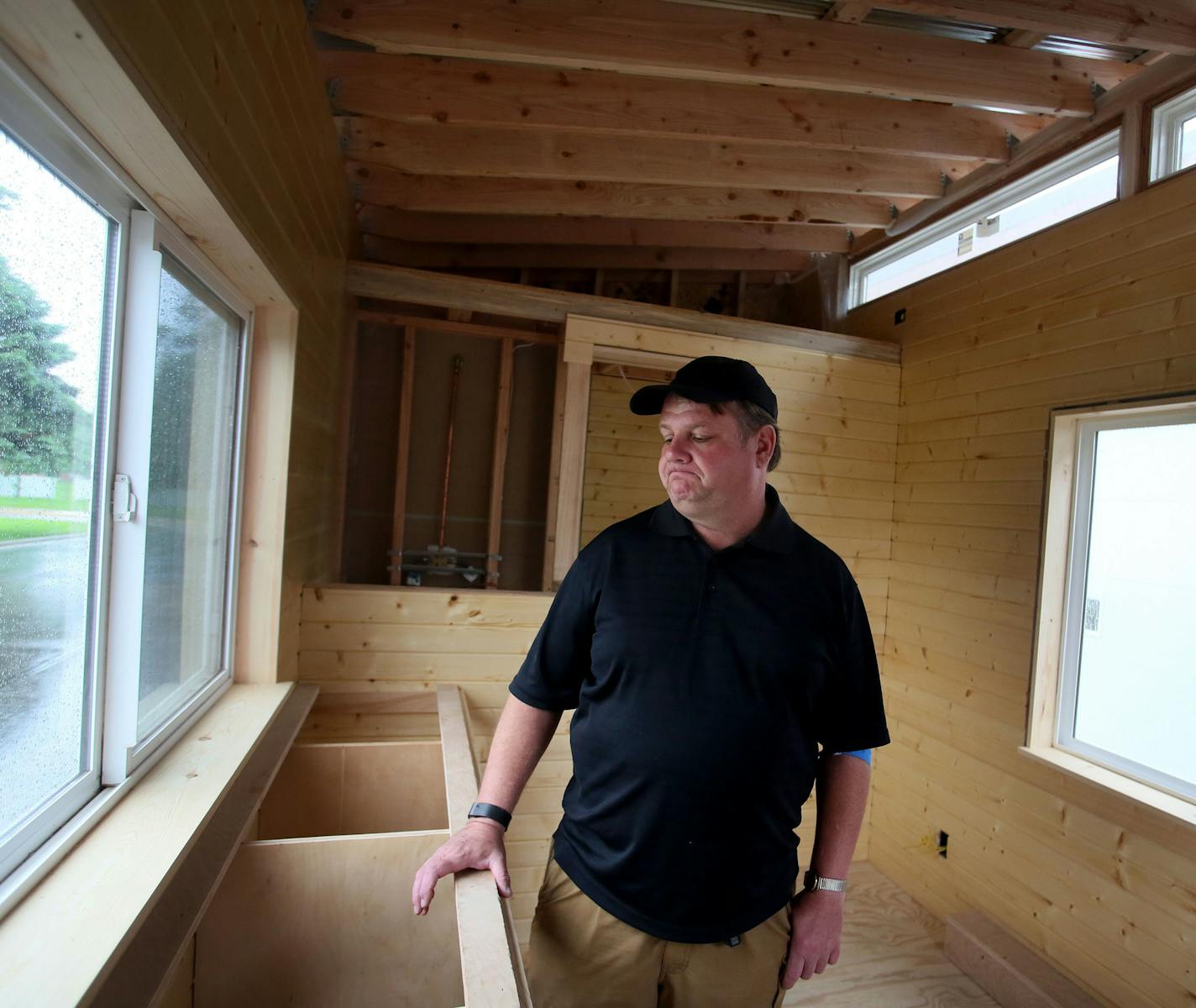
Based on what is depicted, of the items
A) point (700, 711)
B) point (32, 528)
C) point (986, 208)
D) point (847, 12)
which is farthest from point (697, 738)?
point (986, 208)

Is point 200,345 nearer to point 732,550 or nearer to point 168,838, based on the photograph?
point 168,838

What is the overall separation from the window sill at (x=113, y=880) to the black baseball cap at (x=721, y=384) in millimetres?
1173

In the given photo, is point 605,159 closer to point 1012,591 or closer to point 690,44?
point 690,44

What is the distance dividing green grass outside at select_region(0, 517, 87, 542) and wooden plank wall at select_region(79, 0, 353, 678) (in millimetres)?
616

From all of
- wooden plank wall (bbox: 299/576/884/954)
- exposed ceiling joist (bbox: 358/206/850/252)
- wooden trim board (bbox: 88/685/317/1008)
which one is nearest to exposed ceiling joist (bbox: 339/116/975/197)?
exposed ceiling joist (bbox: 358/206/850/252)

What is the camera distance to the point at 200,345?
173 cm

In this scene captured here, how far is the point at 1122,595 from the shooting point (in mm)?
2734

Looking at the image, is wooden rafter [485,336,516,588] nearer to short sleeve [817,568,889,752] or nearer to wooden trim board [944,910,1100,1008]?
wooden trim board [944,910,1100,1008]

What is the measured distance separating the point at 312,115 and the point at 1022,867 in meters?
3.81

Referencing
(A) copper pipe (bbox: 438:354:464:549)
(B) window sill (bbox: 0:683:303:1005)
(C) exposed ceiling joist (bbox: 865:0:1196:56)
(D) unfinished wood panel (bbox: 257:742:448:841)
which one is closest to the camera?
(B) window sill (bbox: 0:683:303:1005)

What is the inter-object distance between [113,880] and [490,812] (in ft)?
1.93

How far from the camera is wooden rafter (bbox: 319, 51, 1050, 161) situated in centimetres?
239

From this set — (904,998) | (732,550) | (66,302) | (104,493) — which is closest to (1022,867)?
(904,998)

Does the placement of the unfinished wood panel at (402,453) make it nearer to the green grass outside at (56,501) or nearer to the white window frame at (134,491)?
the white window frame at (134,491)
